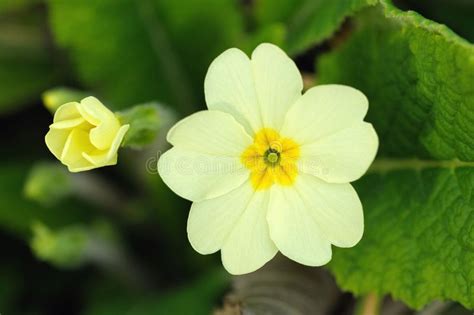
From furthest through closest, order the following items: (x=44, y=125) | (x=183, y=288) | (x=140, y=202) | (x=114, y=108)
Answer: (x=44, y=125)
(x=140, y=202)
(x=114, y=108)
(x=183, y=288)

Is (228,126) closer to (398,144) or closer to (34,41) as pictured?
(398,144)

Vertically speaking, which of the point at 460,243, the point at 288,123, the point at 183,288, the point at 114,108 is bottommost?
the point at 183,288

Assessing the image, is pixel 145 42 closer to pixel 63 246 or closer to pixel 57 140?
pixel 63 246

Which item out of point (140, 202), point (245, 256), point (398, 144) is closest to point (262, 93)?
point (245, 256)

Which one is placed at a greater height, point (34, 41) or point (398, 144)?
point (34, 41)

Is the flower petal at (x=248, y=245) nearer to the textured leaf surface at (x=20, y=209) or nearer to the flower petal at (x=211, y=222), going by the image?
the flower petal at (x=211, y=222)

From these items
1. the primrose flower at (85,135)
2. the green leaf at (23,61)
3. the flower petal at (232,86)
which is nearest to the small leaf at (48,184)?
the green leaf at (23,61)
